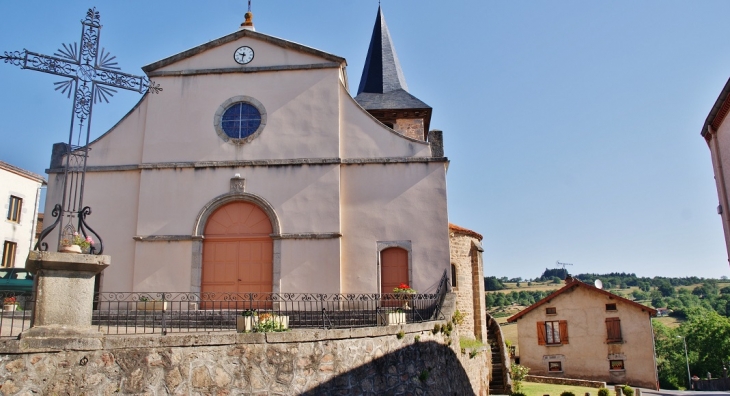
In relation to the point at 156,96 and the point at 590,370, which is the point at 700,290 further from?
the point at 156,96

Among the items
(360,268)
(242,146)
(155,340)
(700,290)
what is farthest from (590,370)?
(700,290)

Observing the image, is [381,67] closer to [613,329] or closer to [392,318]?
[392,318]

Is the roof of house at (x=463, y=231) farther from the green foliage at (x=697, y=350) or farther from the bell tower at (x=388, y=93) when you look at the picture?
the green foliage at (x=697, y=350)

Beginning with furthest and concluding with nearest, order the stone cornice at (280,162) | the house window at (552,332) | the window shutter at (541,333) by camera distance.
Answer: the window shutter at (541,333)
the house window at (552,332)
the stone cornice at (280,162)

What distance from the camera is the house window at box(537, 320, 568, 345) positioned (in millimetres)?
30750

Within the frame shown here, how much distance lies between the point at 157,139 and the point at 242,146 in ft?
8.26

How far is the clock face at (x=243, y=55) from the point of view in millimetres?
17672

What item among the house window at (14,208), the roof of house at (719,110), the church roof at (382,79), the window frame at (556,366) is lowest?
the window frame at (556,366)

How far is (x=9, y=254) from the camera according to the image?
27.3m

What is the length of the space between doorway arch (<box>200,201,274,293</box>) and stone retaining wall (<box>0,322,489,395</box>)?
5960mm

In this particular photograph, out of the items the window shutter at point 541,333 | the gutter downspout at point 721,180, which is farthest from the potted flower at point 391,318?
the window shutter at point 541,333

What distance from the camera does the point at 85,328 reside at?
26.4 feet

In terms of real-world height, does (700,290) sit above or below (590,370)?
above

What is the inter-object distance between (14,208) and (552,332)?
90.4ft
